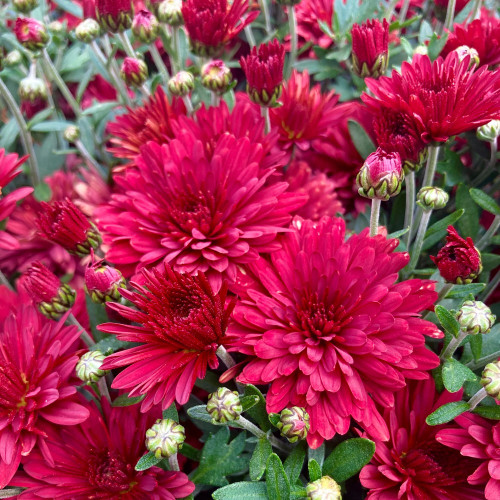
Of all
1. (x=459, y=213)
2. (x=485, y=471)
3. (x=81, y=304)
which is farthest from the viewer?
(x=81, y=304)

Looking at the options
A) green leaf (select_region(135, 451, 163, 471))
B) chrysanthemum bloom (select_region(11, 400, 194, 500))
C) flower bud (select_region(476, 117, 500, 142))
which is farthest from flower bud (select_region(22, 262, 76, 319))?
flower bud (select_region(476, 117, 500, 142))

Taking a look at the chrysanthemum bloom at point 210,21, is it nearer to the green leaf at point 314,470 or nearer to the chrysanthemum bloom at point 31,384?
the chrysanthemum bloom at point 31,384

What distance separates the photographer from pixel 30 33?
0.85 m

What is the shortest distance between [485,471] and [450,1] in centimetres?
69

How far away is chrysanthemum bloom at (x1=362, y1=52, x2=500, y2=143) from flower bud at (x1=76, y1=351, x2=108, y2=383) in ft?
1.46

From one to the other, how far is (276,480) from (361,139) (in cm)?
49

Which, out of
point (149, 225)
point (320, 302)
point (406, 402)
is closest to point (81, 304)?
point (149, 225)

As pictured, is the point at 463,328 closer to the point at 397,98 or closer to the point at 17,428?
the point at 397,98

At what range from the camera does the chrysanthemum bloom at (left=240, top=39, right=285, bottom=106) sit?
27.9 inches

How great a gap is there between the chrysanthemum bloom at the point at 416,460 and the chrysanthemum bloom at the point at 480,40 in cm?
49

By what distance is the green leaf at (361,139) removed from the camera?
0.80 metres

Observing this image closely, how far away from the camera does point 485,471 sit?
0.55 m

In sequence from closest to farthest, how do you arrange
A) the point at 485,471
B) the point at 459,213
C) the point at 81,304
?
the point at 485,471 → the point at 459,213 → the point at 81,304

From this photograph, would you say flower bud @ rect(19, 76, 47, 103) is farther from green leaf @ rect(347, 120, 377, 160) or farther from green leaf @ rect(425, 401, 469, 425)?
green leaf @ rect(425, 401, 469, 425)
